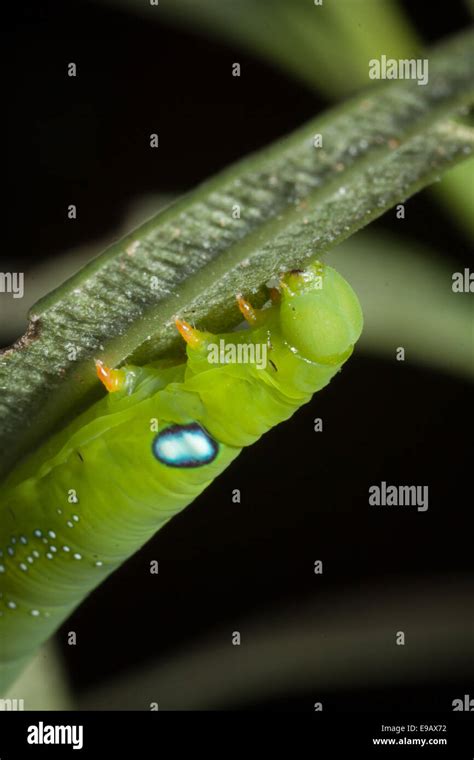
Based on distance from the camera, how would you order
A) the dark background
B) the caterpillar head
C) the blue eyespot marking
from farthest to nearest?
the dark background → the blue eyespot marking → the caterpillar head

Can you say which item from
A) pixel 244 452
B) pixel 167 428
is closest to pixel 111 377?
pixel 167 428

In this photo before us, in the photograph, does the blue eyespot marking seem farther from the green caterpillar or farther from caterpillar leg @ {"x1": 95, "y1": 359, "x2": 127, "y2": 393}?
caterpillar leg @ {"x1": 95, "y1": 359, "x2": 127, "y2": 393}

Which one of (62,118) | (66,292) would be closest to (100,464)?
(66,292)

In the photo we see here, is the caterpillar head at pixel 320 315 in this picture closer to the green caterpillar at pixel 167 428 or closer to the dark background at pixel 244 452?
the green caterpillar at pixel 167 428

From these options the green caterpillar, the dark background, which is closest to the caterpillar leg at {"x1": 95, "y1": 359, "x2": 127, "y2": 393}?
the green caterpillar

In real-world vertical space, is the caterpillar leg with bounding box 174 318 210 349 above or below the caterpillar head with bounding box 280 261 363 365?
below

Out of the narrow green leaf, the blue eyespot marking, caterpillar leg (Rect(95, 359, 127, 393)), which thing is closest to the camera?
the narrow green leaf

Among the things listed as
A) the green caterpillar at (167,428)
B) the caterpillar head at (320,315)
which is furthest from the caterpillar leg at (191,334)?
the caterpillar head at (320,315)
